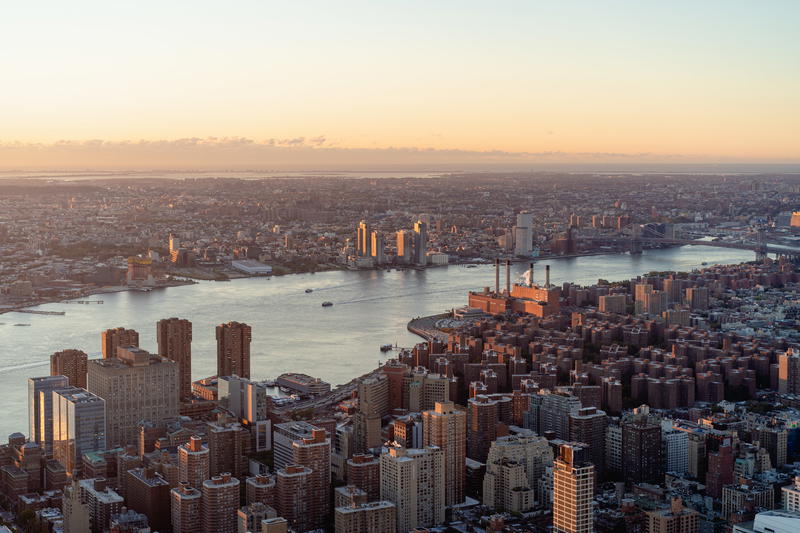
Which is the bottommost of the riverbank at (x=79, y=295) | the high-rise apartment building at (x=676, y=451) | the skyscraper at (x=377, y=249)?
the high-rise apartment building at (x=676, y=451)

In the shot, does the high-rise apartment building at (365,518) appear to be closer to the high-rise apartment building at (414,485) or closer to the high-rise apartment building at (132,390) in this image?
the high-rise apartment building at (414,485)

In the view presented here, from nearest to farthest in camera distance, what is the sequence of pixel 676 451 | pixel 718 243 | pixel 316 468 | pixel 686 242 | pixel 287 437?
pixel 316 468 < pixel 287 437 < pixel 676 451 < pixel 718 243 < pixel 686 242

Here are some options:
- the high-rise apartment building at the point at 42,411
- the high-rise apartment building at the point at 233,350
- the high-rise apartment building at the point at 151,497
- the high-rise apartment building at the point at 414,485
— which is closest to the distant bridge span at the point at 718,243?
the high-rise apartment building at the point at 233,350

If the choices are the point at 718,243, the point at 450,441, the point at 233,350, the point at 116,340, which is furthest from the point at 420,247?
the point at 450,441

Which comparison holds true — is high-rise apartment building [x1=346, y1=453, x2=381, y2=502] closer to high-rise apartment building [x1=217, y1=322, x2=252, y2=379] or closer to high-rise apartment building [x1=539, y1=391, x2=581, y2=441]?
high-rise apartment building [x1=539, y1=391, x2=581, y2=441]

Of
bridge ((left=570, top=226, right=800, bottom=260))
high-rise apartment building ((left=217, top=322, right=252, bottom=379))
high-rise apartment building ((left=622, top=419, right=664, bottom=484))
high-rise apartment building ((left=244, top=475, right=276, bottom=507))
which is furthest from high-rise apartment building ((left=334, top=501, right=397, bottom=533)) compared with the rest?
bridge ((left=570, top=226, right=800, bottom=260))

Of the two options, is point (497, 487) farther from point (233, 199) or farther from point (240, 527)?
point (233, 199)

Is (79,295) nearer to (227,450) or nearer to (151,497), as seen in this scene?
(227,450)
